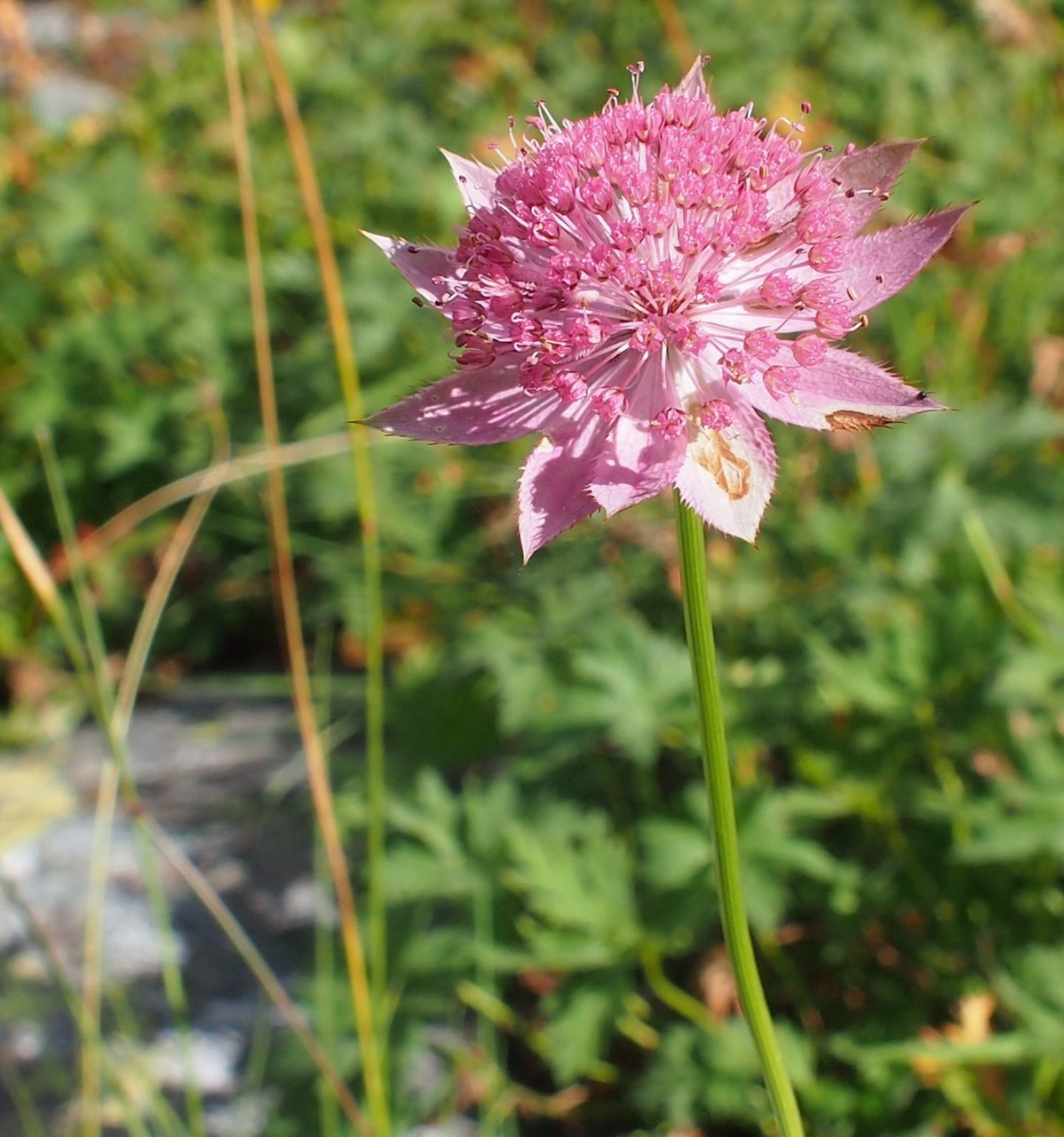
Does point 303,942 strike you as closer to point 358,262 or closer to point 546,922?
point 546,922

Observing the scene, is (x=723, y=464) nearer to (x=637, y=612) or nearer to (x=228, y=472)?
(x=637, y=612)

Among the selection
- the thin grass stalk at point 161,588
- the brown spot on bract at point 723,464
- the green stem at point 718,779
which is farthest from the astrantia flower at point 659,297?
the thin grass stalk at point 161,588

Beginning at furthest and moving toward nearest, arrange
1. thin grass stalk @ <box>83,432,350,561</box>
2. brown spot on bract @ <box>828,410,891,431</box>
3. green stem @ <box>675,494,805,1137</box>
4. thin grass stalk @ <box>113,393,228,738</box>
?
thin grass stalk @ <box>83,432,350,561</box>, thin grass stalk @ <box>113,393,228,738</box>, brown spot on bract @ <box>828,410,891,431</box>, green stem @ <box>675,494,805,1137</box>

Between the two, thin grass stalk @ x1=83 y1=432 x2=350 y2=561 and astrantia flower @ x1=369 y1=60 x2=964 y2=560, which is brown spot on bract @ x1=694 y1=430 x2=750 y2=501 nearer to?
astrantia flower @ x1=369 y1=60 x2=964 y2=560

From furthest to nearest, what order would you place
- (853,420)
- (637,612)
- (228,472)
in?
(228,472) < (637,612) < (853,420)

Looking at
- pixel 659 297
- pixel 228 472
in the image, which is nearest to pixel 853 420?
pixel 659 297

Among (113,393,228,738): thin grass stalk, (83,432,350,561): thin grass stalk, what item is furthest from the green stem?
→ (83,432,350,561): thin grass stalk
